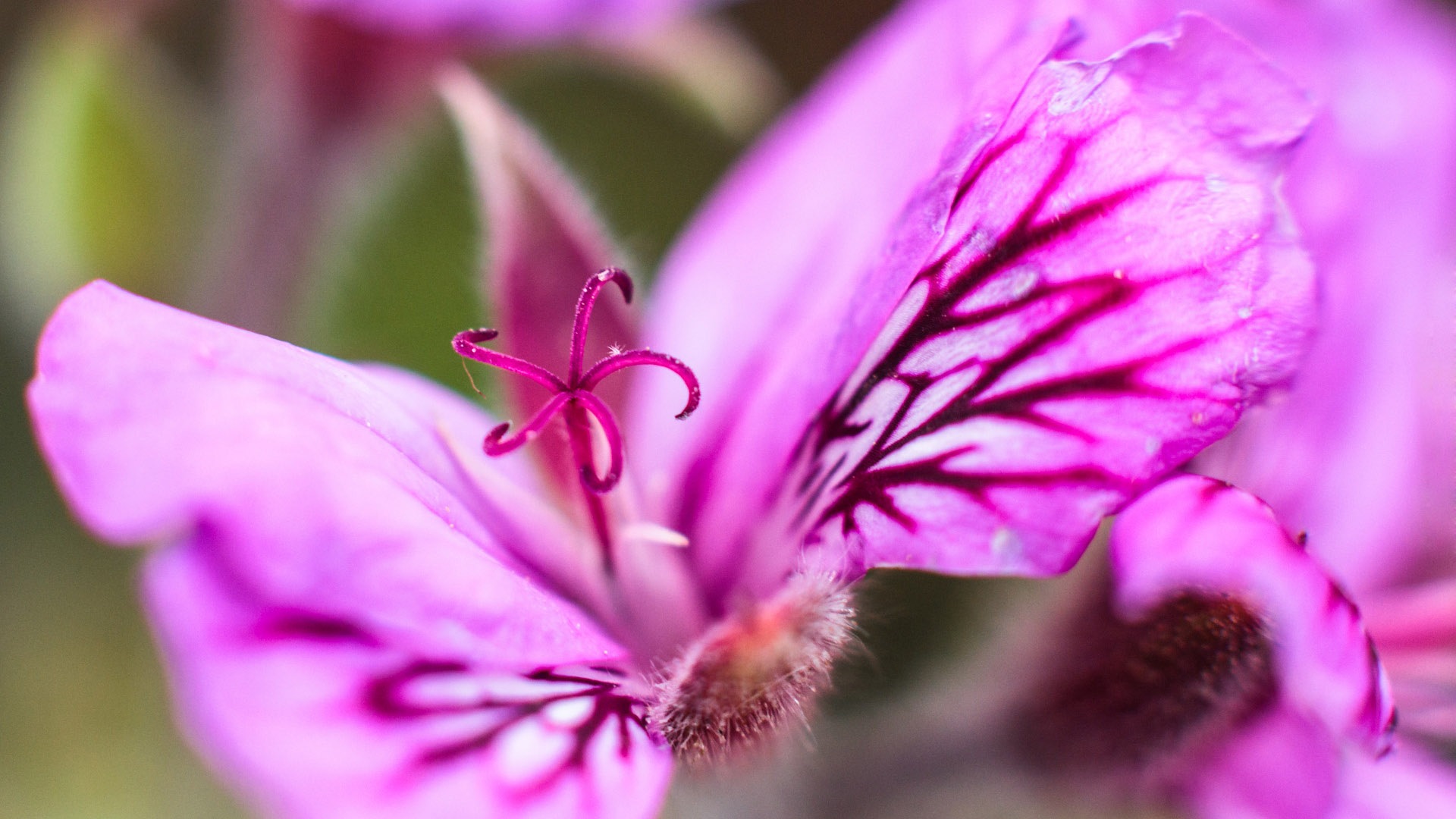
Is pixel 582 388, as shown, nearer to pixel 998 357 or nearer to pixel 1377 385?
pixel 998 357

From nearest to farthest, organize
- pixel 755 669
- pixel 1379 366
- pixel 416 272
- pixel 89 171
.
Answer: pixel 755 669 < pixel 1379 366 < pixel 89 171 < pixel 416 272

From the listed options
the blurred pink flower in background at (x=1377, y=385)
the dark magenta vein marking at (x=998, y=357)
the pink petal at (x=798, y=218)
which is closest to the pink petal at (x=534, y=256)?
the pink petal at (x=798, y=218)

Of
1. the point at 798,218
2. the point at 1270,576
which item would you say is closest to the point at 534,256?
the point at 798,218

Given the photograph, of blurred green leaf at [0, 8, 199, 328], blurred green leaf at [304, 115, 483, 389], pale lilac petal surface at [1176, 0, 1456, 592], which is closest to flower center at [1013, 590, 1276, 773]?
pale lilac petal surface at [1176, 0, 1456, 592]

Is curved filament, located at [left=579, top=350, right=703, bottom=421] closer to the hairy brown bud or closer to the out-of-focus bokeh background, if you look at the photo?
the hairy brown bud

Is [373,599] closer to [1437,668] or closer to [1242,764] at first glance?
[1242,764]

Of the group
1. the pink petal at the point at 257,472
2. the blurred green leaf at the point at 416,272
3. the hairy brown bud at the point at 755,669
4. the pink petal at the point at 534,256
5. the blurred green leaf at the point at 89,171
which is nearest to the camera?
the pink petal at the point at 257,472

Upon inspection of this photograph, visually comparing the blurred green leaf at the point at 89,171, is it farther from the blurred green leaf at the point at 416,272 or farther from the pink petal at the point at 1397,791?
the pink petal at the point at 1397,791
